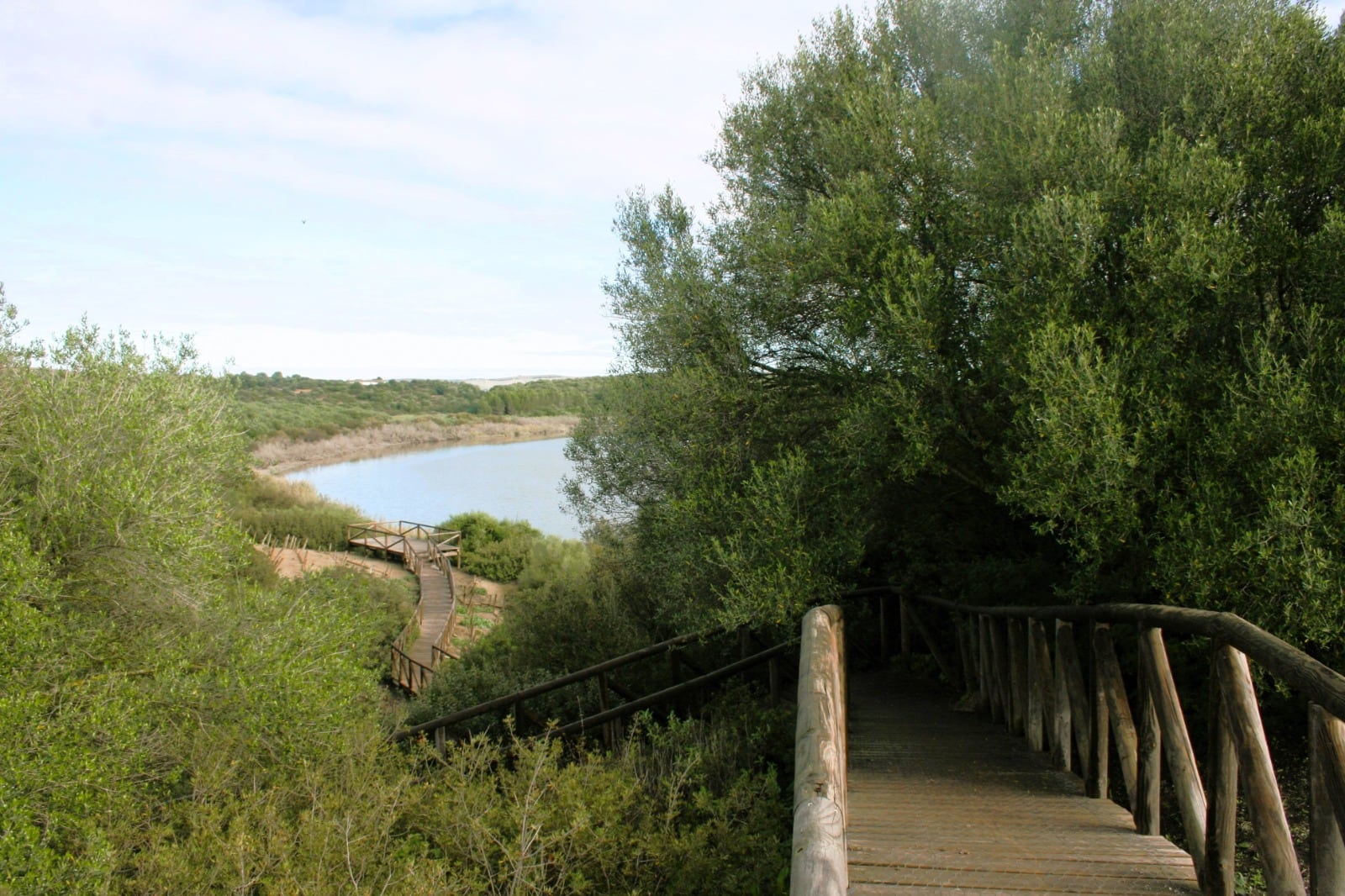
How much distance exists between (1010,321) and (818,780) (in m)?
4.14

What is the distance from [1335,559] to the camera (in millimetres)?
4039

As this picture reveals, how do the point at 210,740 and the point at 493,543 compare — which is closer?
the point at 210,740

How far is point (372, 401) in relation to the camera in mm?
62781

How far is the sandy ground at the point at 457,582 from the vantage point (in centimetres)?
1767

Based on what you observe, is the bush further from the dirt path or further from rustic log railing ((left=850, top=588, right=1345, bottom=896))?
rustic log railing ((left=850, top=588, right=1345, bottom=896))

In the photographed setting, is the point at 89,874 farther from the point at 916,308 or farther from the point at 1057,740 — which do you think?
the point at 916,308

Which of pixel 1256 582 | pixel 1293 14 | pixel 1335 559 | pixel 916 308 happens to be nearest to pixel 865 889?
pixel 1256 582

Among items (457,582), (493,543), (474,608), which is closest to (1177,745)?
(474,608)

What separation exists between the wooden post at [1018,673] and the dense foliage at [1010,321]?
1.81 feet

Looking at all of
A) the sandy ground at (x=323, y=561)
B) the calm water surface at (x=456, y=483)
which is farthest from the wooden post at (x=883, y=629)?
the calm water surface at (x=456, y=483)

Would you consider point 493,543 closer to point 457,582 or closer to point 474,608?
point 457,582

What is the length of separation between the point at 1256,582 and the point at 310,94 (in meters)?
13.5

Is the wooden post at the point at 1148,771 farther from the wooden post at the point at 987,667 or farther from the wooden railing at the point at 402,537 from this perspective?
the wooden railing at the point at 402,537

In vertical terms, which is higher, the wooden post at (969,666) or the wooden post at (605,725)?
the wooden post at (969,666)
